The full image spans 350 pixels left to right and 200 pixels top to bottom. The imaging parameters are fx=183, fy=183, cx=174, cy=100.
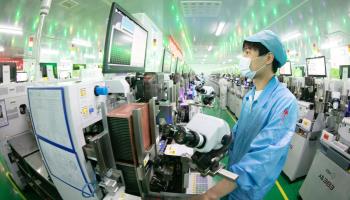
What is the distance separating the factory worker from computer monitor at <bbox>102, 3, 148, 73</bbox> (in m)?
0.93

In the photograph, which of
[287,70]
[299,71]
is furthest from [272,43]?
[299,71]

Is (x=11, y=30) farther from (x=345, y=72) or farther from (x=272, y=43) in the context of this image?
(x=345, y=72)

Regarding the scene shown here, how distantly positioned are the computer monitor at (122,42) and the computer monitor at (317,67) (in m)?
3.32

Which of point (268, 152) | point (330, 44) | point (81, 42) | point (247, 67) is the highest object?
point (81, 42)

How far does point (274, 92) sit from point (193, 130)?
2.13 feet

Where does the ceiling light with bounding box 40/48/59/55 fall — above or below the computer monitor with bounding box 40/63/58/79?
above

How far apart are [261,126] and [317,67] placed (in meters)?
3.28

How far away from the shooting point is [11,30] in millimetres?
5539

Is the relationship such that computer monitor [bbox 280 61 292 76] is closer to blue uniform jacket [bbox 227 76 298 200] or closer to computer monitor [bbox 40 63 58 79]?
blue uniform jacket [bbox 227 76 298 200]

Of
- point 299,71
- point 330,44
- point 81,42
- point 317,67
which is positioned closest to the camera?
point 317,67

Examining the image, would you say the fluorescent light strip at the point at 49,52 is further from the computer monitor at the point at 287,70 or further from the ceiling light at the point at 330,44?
the ceiling light at the point at 330,44

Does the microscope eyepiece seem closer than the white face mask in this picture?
Yes

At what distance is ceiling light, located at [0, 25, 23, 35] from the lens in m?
5.32

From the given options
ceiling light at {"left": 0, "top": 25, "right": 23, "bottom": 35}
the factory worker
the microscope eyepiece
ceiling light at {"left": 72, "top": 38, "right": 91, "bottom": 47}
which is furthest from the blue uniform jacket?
ceiling light at {"left": 72, "top": 38, "right": 91, "bottom": 47}
